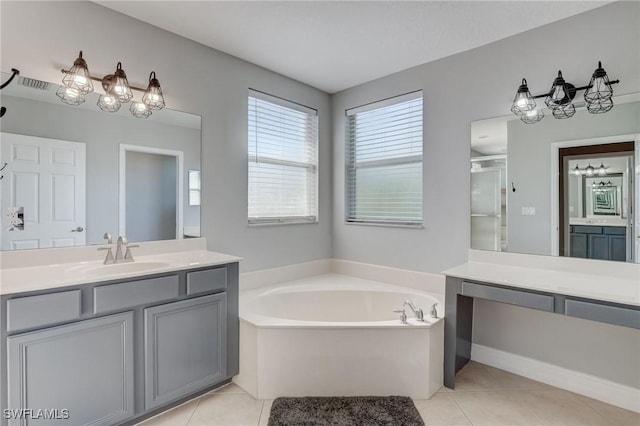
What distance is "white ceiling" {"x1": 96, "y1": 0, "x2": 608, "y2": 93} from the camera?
6.79ft

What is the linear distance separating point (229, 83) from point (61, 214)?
5.23ft

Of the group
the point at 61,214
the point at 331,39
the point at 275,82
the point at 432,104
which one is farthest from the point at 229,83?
the point at 432,104

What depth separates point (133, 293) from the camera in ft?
5.81

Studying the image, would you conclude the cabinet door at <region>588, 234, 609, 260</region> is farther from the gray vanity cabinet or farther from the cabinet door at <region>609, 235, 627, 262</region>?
the gray vanity cabinet

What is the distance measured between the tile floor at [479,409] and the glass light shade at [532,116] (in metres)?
1.90

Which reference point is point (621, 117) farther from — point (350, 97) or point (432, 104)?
point (350, 97)

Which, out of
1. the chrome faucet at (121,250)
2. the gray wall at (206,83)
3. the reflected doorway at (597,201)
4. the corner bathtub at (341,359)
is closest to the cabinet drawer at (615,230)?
the reflected doorway at (597,201)

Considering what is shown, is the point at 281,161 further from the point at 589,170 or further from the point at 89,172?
A: the point at 589,170

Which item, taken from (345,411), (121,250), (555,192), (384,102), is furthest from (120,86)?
(555,192)

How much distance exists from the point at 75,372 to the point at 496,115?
3.14m

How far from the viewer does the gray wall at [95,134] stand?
1849 mm

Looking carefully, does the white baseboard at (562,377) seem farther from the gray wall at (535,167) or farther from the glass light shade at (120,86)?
the glass light shade at (120,86)

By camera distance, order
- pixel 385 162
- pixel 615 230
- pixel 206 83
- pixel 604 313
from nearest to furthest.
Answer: pixel 604 313, pixel 615 230, pixel 206 83, pixel 385 162

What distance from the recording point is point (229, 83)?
277 centimetres
